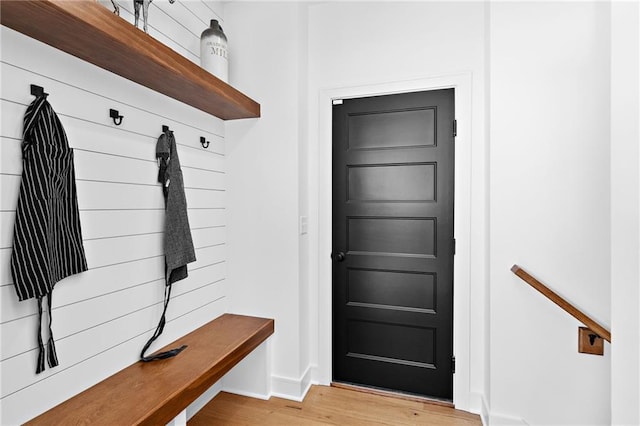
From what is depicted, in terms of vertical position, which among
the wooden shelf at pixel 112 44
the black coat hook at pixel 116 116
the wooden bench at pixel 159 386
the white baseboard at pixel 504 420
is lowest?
the white baseboard at pixel 504 420

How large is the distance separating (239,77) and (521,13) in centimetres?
182

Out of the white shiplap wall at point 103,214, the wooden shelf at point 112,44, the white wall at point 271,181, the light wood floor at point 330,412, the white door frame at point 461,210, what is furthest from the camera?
the white wall at point 271,181

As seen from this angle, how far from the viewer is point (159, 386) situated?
151 centimetres

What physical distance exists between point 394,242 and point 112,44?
1.91 meters

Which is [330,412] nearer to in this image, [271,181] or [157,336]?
[157,336]

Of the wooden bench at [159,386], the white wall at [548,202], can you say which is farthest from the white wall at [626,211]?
the wooden bench at [159,386]

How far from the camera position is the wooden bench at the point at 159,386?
1294 mm

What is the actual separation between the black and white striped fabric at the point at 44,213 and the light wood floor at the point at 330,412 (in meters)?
1.20

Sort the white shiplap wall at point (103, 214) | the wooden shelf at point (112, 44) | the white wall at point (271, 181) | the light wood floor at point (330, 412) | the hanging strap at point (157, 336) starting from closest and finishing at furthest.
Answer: the wooden shelf at point (112, 44) < the white shiplap wall at point (103, 214) < the hanging strap at point (157, 336) < the light wood floor at point (330, 412) < the white wall at point (271, 181)

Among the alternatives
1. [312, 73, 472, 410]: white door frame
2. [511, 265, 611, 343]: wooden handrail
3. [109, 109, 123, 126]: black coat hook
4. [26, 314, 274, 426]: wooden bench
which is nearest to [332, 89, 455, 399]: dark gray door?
[312, 73, 472, 410]: white door frame

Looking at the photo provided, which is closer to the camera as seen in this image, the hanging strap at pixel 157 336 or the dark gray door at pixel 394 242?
the hanging strap at pixel 157 336

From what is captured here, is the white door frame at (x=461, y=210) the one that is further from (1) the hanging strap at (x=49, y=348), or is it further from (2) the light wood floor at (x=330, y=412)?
(1) the hanging strap at (x=49, y=348)

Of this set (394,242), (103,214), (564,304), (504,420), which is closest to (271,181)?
(394,242)

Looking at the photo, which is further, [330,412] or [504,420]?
[330,412]
